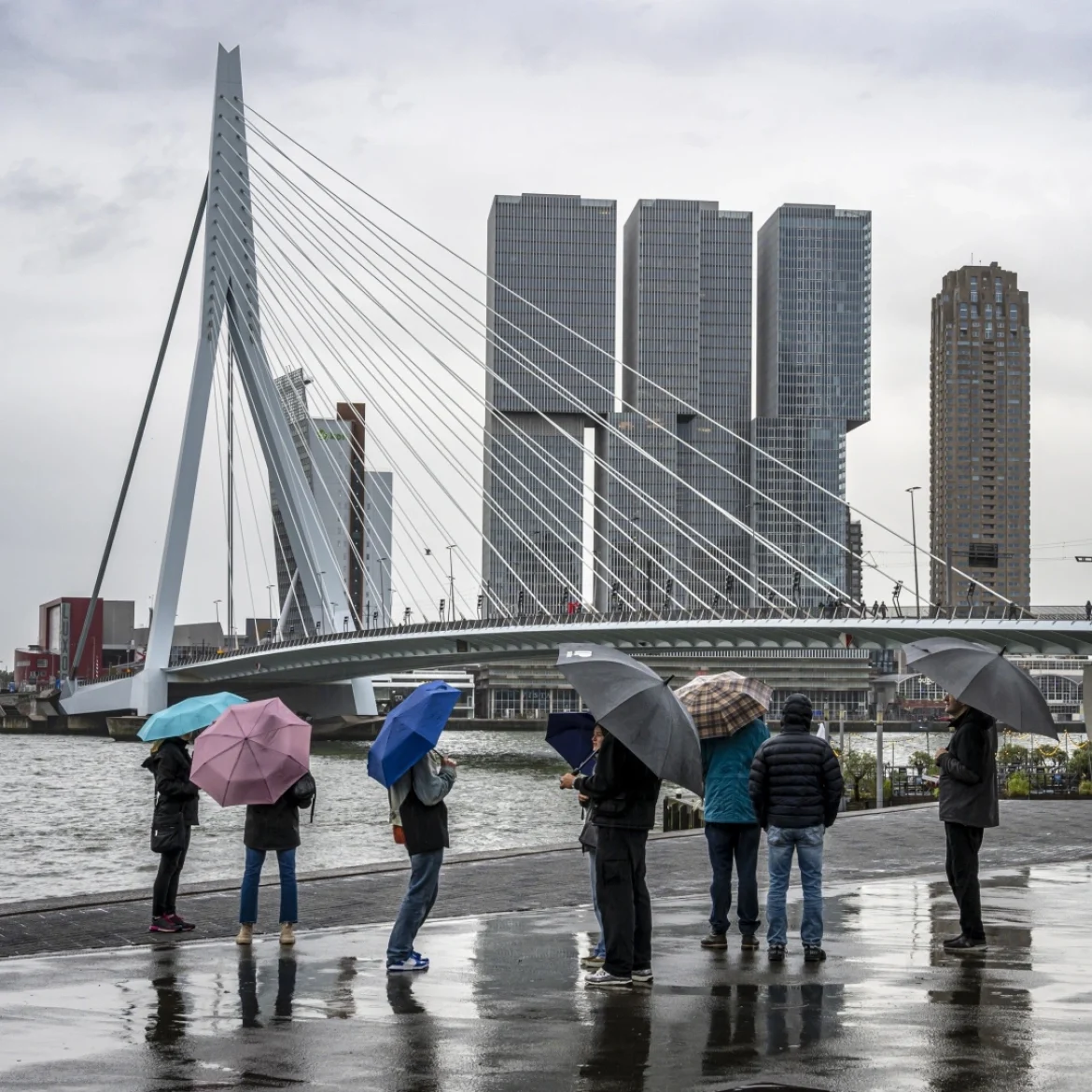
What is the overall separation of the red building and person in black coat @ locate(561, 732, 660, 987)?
12267cm

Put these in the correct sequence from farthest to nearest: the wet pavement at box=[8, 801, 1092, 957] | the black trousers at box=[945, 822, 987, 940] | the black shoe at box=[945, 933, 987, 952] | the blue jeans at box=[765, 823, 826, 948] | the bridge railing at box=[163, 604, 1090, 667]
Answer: the bridge railing at box=[163, 604, 1090, 667], the wet pavement at box=[8, 801, 1092, 957], the black trousers at box=[945, 822, 987, 940], the black shoe at box=[945, 933, 987, 952], the blue jeans at box=[765, 823, 826, 948]

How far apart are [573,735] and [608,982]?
64.7 inches

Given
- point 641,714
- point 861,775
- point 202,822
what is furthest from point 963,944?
point 202,822

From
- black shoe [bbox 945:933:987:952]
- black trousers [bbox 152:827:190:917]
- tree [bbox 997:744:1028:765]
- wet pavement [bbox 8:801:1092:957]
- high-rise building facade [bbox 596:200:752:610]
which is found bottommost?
tree [bbox 997:744:1028:765]

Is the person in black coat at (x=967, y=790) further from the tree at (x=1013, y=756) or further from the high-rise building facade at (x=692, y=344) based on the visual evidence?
the high-rise building facade at (x=692, y=344)

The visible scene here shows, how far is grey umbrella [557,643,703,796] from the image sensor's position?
768 cm

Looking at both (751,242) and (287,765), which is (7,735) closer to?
(287,765)

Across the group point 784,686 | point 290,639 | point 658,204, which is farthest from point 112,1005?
point 658,204

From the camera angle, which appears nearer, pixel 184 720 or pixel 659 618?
pixel 184 720

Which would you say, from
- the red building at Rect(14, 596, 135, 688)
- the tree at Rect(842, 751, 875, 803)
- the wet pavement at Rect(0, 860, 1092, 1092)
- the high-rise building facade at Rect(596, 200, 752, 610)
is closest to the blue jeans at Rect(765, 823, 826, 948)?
the wet pavement at Rect(0, 860, 1092, 1092)

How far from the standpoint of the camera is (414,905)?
26.9 feet

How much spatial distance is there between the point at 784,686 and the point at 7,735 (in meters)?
70.3

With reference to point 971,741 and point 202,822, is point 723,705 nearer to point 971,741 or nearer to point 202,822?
point 971,741

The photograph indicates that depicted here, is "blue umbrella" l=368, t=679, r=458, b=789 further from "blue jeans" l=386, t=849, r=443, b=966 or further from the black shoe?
the black shoe
